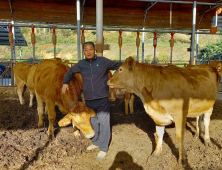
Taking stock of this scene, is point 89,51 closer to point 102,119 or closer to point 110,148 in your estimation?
point 102,119

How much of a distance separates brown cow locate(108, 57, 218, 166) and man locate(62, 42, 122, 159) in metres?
0.23

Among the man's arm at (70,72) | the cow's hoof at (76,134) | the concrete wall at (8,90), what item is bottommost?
the cow's hoof at (76,134)

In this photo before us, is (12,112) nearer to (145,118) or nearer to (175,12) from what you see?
(145,118)

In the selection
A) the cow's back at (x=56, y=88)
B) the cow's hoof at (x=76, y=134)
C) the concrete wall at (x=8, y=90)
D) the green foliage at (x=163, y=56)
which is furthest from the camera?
the green foliage at (x=163, y=56)

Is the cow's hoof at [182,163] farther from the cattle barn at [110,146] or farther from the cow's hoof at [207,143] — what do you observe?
the cow's hoof at [207,143]

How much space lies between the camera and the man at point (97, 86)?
3484 millimetres

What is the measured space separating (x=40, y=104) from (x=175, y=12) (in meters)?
10.2

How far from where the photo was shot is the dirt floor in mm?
3266

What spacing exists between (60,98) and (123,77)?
1380mm

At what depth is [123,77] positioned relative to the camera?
3443 millimetres

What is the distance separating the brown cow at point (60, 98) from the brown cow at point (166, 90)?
72cm

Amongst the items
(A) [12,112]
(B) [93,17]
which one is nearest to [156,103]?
(A) [12,112]

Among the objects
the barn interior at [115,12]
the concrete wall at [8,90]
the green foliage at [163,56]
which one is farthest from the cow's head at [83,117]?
the green foliage at [163,56]

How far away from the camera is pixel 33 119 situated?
17.9ft
